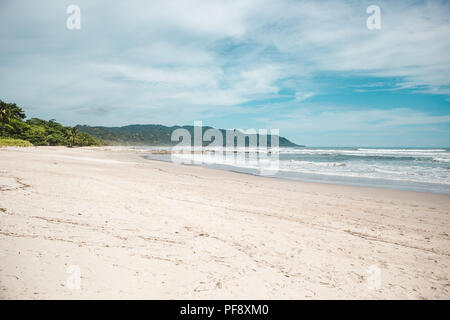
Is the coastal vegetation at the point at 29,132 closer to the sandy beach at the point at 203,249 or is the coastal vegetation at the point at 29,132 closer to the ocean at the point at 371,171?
the ocean at the point at 371,171

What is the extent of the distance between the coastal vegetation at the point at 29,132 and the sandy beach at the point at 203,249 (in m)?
41.9

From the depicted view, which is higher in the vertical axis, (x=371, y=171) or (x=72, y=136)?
(x=72, y=136)

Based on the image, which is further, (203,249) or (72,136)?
(72,136)

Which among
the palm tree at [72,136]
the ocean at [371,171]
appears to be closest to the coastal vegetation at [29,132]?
the palm tree at [72,136]

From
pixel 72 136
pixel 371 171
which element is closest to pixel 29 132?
pixel 72 136

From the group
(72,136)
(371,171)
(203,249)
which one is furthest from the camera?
(72,136)

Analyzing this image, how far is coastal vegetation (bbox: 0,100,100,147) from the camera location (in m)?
49.2

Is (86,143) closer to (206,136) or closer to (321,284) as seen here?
(321,284)

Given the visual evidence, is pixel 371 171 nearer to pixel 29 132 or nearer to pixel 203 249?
pixel 203 249

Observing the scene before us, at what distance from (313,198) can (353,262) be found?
6002 mm

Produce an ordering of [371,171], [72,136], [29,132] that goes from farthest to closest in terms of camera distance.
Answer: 1. [72,136]
2. [29,132]
3. [371,171]

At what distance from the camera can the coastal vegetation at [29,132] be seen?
49.2 m

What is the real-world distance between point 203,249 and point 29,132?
2753 inches

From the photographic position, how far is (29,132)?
56594 mm
